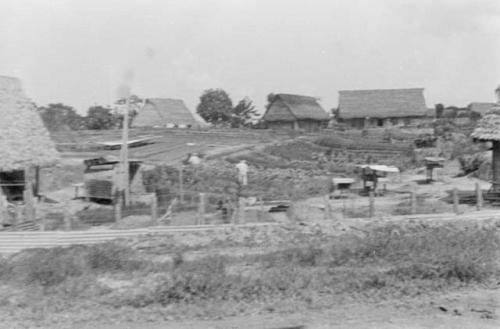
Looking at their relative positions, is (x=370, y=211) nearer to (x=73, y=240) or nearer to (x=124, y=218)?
(x=124, y=218)

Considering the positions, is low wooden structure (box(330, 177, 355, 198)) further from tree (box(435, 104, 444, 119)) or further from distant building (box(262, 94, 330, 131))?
tree (box(435, 104, 444, 119))

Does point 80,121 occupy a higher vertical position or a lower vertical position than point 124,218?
higher

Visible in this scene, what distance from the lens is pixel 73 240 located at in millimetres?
10578

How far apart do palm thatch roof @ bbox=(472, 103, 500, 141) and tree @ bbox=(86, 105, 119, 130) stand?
3227 centimetres

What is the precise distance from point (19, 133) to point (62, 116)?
3337 cm

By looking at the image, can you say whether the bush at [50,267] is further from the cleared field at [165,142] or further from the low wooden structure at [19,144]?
the cleared field at [165,142]

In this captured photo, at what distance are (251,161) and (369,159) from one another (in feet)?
20.2

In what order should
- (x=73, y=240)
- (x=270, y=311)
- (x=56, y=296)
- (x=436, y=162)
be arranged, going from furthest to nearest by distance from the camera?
(x=436, y=162), (x=73, y=240), (x=56, y=296), (x=270, y=311)

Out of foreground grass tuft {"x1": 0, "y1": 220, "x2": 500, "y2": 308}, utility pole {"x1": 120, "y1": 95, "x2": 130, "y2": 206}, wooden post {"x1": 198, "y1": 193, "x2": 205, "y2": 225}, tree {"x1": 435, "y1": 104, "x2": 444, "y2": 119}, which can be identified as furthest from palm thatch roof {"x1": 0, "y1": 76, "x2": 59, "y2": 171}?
tree {"x1": 435, "y1": 104, "x2": 444, "y2": 119}

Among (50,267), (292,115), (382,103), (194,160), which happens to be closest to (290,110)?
(292,115)

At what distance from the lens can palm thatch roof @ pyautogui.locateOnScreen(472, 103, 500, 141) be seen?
16.2 meters

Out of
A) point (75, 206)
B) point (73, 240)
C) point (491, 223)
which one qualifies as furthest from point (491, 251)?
point (75, 206)

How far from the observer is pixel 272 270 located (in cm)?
823

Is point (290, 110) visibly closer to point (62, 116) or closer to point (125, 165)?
point (62, 116)
